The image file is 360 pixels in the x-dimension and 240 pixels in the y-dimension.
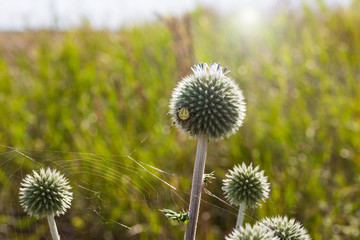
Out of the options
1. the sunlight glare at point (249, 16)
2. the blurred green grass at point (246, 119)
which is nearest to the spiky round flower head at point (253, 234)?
the blurred green grass at point (246, 119)

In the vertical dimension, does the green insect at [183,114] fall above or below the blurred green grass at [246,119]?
below

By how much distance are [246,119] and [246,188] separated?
2520mm

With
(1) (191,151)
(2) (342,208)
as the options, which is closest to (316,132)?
(2) (342,208)

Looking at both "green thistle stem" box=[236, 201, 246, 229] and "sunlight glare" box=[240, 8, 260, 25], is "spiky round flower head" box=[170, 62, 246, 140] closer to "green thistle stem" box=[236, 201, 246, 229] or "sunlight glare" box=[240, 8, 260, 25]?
"green thistle stem" box=[236, 201, 246, 229]

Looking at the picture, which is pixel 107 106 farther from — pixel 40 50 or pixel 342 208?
pixel 342 208

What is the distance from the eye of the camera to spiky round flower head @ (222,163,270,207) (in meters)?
0.85

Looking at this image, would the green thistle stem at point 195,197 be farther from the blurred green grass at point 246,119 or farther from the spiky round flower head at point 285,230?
the blurred green grass at point 246,119

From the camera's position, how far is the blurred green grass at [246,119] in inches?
104

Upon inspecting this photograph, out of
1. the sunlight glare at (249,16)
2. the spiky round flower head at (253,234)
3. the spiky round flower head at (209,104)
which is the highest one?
the sunlight glare at (249,16)

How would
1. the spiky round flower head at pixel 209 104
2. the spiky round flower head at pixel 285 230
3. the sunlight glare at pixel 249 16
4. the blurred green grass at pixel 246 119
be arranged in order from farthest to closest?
the sunlight glare at pixel 249 16
the blurred green grass at pixel 246 119
the spiky round flower head at pixel 209 104
the spiky round flower head at pixel 285 230

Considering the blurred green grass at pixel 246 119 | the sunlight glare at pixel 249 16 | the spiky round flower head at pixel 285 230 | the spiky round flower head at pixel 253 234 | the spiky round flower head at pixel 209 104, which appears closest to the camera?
the spiky round flower head at pixel 253 234

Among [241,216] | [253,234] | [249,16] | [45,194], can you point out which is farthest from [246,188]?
[249,16]

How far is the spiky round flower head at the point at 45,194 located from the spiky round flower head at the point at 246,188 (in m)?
0.33

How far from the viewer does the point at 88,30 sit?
5.61 meters
